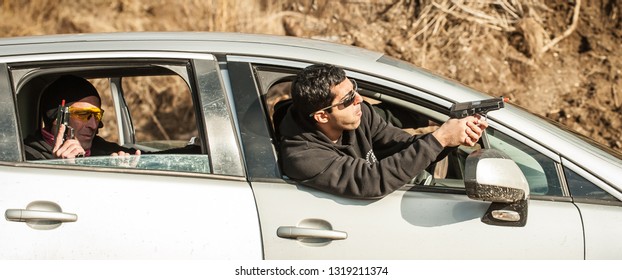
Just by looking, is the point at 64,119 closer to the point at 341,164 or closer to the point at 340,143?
the point at 340,143

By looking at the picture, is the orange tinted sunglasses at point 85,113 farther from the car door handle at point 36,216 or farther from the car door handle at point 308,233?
the car door handle at point 308,233

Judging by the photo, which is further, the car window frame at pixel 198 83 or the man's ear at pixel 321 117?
the man's ear at pixel 321 117

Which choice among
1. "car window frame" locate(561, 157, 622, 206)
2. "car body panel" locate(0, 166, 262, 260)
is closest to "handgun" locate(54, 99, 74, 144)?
"car body panel" locate(0, 166, 262, 260)

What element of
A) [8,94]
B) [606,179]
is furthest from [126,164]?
[606,179]

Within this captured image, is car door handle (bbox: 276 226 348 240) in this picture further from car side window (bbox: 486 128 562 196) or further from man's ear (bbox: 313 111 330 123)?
car side window (bbox: 486 128 562 196)

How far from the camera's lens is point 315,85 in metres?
3.59

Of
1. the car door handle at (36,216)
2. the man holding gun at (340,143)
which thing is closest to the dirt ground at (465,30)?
the man holding gun at (340,143)

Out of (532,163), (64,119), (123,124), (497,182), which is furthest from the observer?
(123,124)

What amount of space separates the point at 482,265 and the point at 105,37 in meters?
1.82

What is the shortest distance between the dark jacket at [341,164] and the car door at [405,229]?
0.05m

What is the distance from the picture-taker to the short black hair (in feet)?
11.7

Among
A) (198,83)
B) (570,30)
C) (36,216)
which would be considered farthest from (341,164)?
(570,30)

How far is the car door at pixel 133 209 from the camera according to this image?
343 centimetres

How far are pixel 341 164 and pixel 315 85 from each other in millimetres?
317
